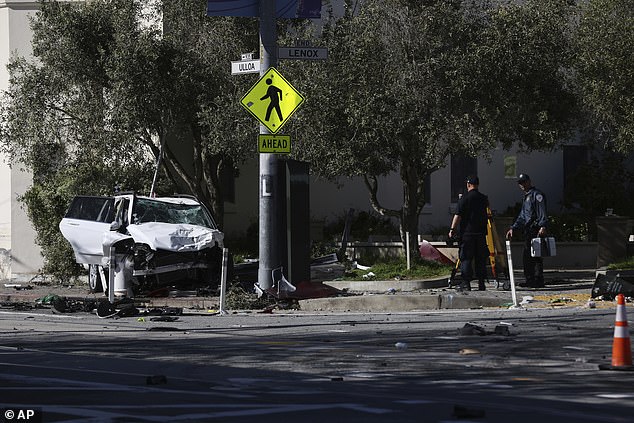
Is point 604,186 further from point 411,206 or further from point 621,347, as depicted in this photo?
point 621,347

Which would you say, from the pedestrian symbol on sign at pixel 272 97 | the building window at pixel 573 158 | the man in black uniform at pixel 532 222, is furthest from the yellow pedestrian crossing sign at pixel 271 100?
the building window at pixel 573 158

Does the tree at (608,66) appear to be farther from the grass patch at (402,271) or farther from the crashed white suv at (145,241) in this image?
the crashed white suv at (145,241)

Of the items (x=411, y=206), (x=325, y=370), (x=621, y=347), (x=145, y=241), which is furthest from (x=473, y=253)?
(x=621, y=347)

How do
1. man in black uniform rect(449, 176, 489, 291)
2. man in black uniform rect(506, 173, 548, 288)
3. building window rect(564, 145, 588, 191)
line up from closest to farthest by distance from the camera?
man in black uniform rect(449, 176, 489, 291)
man in black uniform rect(506, 173, 548, 288)
building window rect(564, 145, 588, 191)

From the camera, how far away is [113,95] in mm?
23016

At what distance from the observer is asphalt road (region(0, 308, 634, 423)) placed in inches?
307

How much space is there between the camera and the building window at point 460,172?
31.8 meters

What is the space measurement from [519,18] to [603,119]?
3.69m

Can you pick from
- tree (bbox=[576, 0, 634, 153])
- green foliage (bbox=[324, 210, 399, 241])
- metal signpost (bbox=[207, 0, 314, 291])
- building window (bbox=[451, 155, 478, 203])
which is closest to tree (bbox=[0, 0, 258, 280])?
metal signpost (bbox=[207, 0, 314, 291])

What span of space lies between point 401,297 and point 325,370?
23.8 ft

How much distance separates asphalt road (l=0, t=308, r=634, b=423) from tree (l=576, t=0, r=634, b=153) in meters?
9.90

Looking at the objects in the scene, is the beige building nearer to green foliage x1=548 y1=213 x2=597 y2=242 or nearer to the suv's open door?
the suv's open door

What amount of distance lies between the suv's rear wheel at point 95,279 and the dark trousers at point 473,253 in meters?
7.03

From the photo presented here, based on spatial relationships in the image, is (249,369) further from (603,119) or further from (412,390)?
(603,119)
